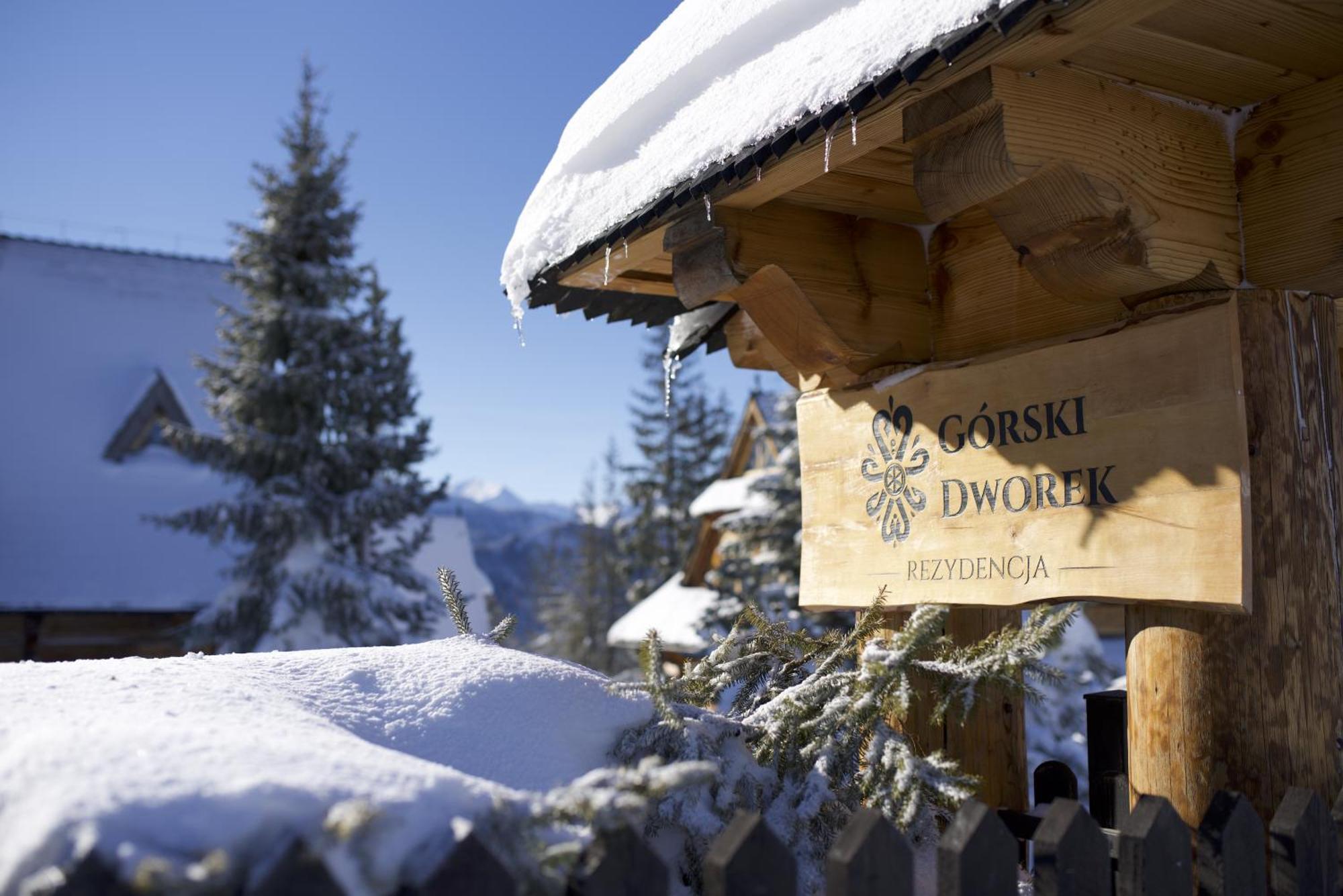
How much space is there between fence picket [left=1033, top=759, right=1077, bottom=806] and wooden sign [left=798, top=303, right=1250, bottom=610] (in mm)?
822

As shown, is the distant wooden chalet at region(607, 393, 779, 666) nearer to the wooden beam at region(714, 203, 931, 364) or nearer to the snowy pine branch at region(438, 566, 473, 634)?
the wooden beam at region(714, 203, 931, 364)

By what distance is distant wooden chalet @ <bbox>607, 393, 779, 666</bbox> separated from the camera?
743 inches

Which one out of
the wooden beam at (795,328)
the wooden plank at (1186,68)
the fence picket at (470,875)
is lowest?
the fence picket at (470,875)

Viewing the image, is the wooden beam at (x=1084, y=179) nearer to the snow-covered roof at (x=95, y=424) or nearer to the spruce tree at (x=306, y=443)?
the spruce tree at (x=306, y=443)

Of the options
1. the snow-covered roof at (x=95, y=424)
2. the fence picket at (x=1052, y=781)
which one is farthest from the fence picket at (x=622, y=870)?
the snow-covered roof at (x=95, y=424)

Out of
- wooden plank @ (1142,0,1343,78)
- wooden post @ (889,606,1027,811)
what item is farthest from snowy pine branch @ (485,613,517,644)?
wooden plank @ (1142,0,1343,78)

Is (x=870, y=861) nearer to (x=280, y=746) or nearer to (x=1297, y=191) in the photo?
(x=280, y=746)

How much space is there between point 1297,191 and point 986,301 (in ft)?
3.00

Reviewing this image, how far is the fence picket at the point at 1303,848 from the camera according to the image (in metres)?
1.98

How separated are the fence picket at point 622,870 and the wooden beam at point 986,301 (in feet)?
6.53

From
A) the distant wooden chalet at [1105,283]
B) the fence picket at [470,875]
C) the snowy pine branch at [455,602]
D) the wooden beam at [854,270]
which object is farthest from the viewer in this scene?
the wooden beam at [854,270]

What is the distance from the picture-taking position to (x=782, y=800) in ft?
7.51

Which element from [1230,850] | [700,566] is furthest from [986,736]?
[700,566]

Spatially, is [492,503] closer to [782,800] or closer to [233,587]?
[233,587]
